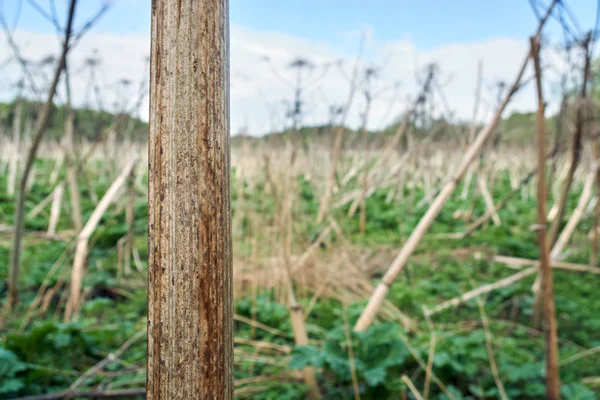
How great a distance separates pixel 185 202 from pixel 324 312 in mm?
3102

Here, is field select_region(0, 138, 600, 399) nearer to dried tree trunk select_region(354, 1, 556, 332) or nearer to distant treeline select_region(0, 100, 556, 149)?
dried tree trunk select_region(354, 1, 556, 332)

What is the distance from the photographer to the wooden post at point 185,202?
2.52ft

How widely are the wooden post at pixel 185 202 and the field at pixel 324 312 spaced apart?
1.42 meters

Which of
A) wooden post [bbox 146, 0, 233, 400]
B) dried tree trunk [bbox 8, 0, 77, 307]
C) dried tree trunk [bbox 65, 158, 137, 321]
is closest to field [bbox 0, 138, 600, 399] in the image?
dried tree trunk [bbox 65, 158, 137, 321]

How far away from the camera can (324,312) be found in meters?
3.73

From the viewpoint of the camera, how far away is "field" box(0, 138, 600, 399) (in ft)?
8.07

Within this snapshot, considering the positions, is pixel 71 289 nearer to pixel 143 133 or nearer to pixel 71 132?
pixel 71 132

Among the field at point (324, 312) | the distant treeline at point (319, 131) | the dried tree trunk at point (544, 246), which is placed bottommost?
the field at point (324, 312)

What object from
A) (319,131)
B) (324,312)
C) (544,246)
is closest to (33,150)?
(324,312)

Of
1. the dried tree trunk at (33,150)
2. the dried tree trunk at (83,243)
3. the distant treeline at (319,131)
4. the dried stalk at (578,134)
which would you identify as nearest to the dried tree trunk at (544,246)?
the dried stalk at (578,134)

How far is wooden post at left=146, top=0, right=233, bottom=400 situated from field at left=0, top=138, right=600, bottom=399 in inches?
56.0

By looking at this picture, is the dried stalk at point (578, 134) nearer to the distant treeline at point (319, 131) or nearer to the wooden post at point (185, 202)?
the wooden post at point (185, 202)

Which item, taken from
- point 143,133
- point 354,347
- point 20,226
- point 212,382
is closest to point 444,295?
point 354,347

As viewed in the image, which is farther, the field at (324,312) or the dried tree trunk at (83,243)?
the dried tree trunk at (83,243)
